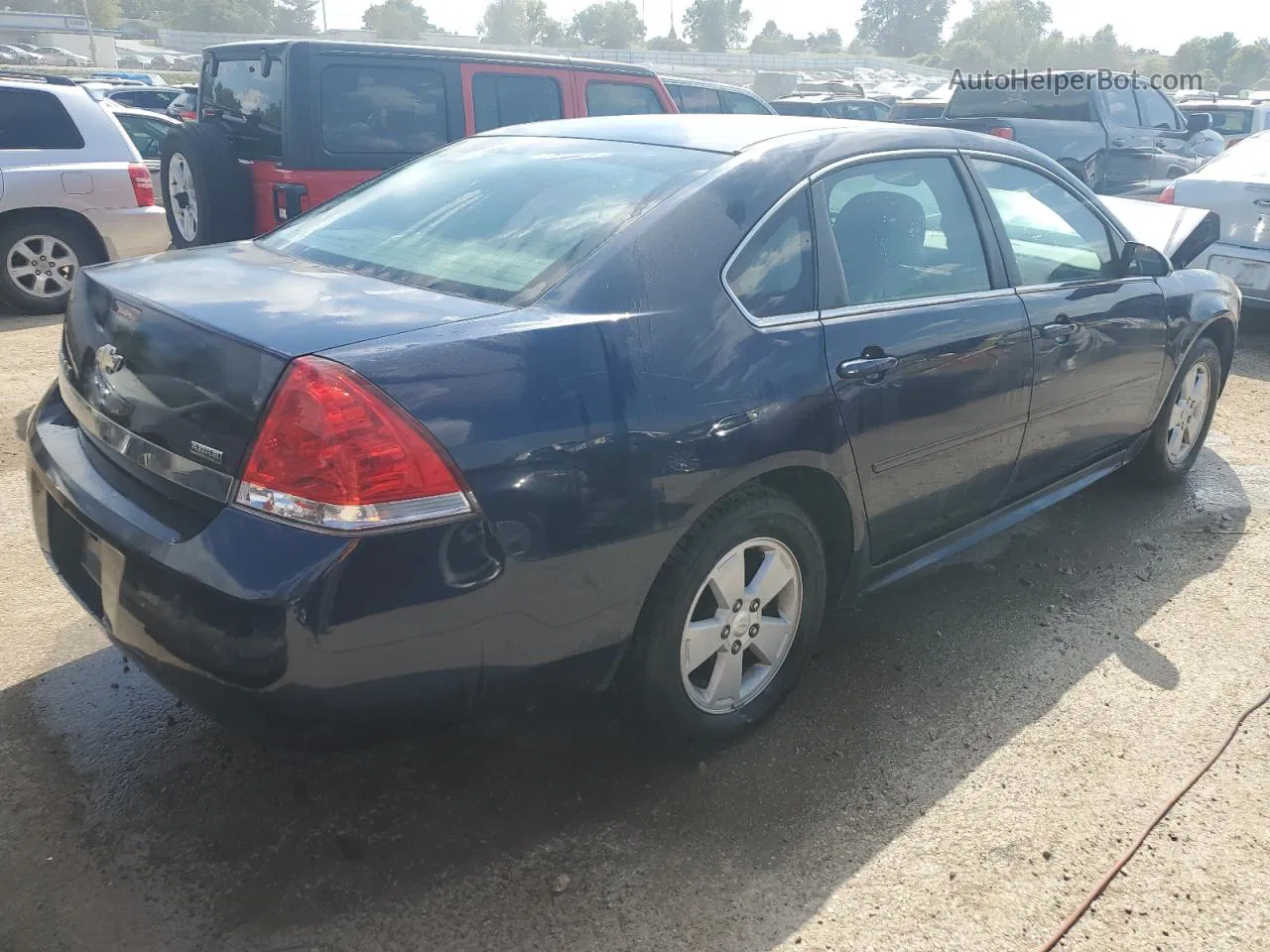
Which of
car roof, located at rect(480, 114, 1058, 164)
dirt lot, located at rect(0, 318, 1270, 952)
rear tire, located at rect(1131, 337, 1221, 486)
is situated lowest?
dirt lot, located at rect(0, 318, 1270, 952)

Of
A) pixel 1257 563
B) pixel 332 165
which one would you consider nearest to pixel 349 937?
pixel 1257 563

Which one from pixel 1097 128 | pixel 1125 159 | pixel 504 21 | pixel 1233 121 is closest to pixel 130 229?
pixel 1097 128

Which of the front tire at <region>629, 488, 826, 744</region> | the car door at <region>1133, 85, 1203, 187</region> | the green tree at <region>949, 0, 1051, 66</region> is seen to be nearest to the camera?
the front tire at <region>629, 488, 826, 744</region>

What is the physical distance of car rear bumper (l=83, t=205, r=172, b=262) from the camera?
7.71 meters

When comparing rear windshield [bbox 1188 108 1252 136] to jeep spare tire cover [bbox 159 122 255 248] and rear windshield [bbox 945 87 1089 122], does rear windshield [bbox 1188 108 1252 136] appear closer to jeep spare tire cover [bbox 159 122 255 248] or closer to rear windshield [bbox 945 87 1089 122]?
rear windshield [bbox 945 87 1089 122]

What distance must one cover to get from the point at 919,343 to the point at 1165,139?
1130 centimetres

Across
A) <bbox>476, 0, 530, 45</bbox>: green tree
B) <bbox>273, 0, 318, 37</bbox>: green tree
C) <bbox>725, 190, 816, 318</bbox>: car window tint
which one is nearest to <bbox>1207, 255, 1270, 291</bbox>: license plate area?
<bbox>725, 190, 816, 318</bbox>: car window tint

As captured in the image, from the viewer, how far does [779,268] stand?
271 centimetres

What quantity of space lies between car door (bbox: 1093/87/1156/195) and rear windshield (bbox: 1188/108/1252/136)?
187 inches

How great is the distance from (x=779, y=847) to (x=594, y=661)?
63 centimetres

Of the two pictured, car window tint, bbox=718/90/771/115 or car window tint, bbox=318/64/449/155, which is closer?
car window tint, bbox=318/64/449/155

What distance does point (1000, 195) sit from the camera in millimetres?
3539

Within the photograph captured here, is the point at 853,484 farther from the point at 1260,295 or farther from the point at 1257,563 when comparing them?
the point at 1260,295

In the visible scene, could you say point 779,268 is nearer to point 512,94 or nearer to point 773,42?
point 512,94
